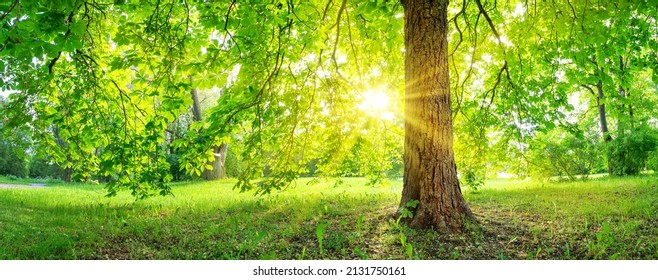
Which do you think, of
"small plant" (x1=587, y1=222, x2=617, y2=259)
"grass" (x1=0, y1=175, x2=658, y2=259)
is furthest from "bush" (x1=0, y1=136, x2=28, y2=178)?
"small plant" (x1=587, y1=222, x2=617, y2=259)

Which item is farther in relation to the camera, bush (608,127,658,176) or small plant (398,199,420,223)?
bush (608,127,658,176)

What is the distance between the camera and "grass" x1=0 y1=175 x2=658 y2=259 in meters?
4.29

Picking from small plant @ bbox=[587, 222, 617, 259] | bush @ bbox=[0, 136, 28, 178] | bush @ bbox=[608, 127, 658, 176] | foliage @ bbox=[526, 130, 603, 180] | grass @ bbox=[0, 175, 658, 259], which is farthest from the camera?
bush @ bbox=[0, 136, 28, 178]

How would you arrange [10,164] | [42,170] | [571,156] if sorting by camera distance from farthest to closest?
[42,170] → [10,164] → [571,156]

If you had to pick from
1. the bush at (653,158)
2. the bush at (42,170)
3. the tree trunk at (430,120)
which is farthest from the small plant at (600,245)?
the bush at (42,170)

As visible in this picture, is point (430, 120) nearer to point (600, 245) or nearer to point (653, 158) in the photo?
point (600, 245)

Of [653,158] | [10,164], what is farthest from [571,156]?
[10,164]

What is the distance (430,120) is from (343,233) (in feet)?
5.75

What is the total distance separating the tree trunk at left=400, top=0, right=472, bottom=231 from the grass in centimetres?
32

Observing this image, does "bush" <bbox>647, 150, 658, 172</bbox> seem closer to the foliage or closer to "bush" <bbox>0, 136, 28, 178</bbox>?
the foliage

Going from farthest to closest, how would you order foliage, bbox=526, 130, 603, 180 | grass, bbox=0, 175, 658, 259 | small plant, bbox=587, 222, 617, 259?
foliage, bbox=526, 130, 603, 180 < grass, bbox=0, 175, 658, 259 < small plant, bbox=587, 222, 617, 259

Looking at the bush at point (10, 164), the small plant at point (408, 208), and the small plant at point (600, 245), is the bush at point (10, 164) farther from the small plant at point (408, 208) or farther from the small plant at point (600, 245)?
the small plant at point (600, 245)

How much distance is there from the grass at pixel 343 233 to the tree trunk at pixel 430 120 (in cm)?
32

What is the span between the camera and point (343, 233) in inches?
199
